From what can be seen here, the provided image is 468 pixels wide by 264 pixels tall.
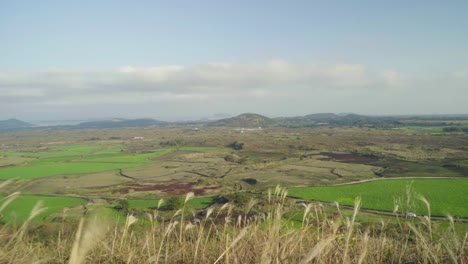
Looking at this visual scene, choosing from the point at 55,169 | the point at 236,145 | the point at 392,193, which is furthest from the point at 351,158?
the point at 55,169

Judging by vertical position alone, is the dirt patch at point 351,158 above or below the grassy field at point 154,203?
above

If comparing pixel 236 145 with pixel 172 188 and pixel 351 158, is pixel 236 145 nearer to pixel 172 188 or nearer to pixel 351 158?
pixel 351 158

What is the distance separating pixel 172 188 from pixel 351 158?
162 ft

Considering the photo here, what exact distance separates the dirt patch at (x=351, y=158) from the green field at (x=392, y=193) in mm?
23411

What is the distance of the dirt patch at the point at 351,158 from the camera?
75.1m

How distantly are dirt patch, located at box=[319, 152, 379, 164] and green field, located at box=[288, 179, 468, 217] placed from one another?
76.8 ft

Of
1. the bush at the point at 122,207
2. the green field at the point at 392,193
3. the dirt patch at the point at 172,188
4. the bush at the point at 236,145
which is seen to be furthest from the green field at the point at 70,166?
the green field at the point at 392,193

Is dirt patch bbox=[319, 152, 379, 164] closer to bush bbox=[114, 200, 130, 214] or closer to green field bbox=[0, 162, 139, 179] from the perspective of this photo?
green field bbox=[0, 162, 139, 179]

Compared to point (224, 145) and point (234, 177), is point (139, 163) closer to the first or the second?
point (234, 177)

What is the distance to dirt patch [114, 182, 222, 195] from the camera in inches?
1929

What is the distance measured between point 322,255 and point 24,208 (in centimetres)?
4671

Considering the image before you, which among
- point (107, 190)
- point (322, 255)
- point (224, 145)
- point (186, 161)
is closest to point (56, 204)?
point (107, 190)

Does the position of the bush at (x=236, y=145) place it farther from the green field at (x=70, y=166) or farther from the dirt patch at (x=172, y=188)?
the dirt patch at (x=172, y=188)

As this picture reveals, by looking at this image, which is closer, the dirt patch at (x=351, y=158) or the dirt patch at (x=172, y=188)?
the dirt patch at (x=172, y=188)
